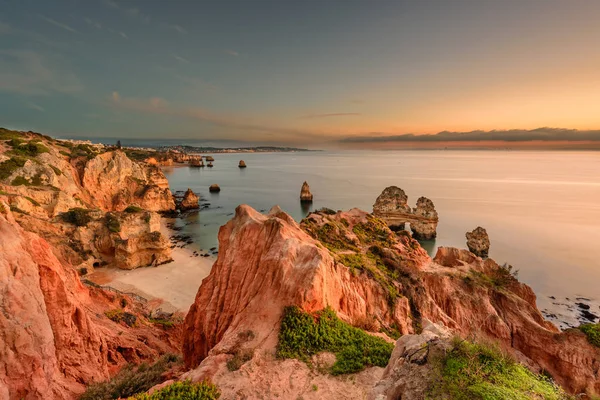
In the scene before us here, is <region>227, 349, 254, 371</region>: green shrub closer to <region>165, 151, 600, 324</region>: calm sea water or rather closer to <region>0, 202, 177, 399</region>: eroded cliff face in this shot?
<region>0, 202, 177, 399</region>: eroded cliff face

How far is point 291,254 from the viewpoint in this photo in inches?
520

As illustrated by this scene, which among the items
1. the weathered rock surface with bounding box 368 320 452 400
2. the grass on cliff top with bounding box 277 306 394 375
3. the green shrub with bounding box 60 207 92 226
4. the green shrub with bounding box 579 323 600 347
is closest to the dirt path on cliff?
the green shrub with bounding box 60 207 92 226

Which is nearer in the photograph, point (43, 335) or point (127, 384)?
point (43, 335)

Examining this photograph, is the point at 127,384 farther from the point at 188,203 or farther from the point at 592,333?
the point at 188,203

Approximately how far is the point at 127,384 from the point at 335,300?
9.42 meters

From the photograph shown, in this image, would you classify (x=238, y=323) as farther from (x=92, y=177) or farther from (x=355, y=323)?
(x=92, y=177)

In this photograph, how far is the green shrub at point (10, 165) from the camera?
3462cm

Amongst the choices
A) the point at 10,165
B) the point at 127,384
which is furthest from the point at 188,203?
the point at 127,384

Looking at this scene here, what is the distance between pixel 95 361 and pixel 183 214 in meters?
56.2

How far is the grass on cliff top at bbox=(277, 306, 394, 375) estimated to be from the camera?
33.3 feet

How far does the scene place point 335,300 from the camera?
43.0 feet

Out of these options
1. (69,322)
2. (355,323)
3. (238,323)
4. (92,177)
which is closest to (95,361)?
(69,322)

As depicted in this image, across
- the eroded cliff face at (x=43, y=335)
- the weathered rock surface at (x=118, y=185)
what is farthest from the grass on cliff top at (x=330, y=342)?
the weathered rock surface at (x=118, y=185)

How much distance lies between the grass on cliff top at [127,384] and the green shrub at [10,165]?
124 ft
